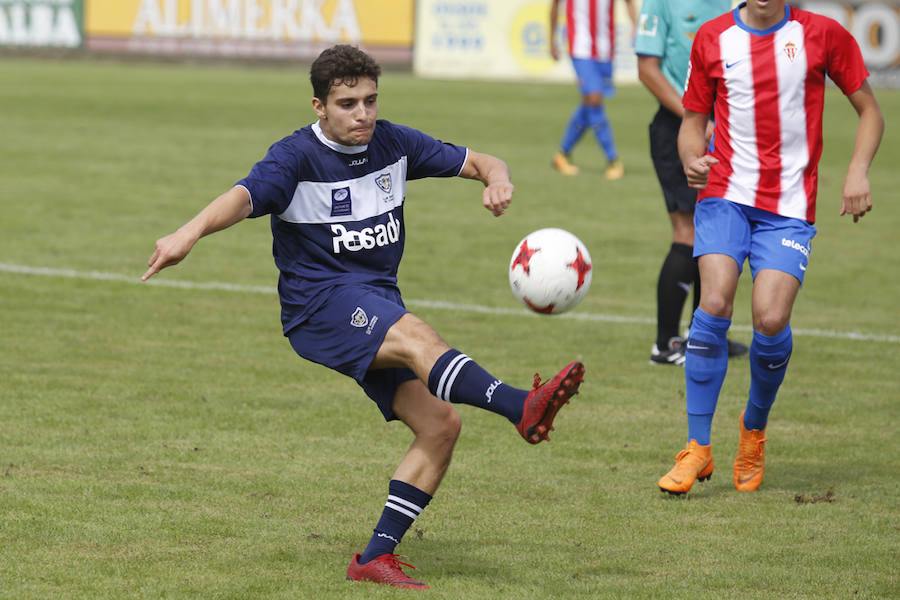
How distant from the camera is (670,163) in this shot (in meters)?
7.77

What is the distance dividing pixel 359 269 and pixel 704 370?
1.78 metres

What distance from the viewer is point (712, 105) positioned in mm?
5895

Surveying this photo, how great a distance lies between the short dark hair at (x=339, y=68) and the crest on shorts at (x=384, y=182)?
332mm

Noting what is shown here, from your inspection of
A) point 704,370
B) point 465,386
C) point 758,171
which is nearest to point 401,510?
point 465,386

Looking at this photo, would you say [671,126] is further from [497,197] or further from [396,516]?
[396,516]

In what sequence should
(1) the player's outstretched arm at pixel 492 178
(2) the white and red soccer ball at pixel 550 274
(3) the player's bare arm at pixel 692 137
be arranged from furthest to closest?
1. (3) the player's bare arm at pixel 692 137
2. (2) the white and red soccer ball at pixel 550 274
3. (1) the player's outstretched arm at pixel 492 178

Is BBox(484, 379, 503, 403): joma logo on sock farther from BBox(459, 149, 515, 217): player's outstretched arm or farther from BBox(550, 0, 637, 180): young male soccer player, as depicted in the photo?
BBox(550, 0, 637, 180): young male soccer player

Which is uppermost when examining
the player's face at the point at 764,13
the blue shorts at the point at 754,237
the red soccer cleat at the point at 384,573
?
the player's face at the point at 764,13

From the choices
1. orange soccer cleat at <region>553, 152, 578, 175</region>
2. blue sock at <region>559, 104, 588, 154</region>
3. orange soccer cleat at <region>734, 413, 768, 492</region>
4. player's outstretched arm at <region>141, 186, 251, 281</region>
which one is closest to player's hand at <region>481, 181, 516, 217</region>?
player's outstretched arm at <region>141, 186, 251, 281</region>

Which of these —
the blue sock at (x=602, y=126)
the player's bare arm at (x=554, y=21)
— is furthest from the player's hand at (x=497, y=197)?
the player's bare arm at (x=554, y=21)

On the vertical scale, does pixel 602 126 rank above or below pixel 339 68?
below

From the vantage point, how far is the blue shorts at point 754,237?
18.5 feet

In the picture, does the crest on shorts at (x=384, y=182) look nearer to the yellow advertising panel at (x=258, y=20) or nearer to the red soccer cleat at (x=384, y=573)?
the red soccer cleat at (x=384, y=573)

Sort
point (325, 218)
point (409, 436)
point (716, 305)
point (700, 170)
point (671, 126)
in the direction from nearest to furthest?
point (325, 218) → point (700, 170) → point (716, 305) → point (409, 436) → point (671, 126)
